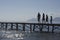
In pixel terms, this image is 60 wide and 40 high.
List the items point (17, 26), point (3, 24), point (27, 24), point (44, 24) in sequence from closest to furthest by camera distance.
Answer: point (44, 24) → point (27, 24) → point (17, 26) → point (3, 24)

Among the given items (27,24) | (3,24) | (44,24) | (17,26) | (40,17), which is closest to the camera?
(44,24)

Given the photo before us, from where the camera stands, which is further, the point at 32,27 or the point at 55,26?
the point at 32,27

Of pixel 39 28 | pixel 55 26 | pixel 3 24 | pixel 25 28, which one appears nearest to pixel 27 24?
pixel 25 28

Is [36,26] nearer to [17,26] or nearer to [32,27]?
[32,27]

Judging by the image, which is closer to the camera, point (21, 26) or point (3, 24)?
point (21, 26)

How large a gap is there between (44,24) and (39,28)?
152cm

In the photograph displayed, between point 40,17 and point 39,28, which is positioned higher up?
point 40,17

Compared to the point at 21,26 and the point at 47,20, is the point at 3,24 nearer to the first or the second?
the point at 21,26

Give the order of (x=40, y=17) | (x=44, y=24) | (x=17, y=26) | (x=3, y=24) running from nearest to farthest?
(x=44, y=24)
(x=40, y=17)
(x=17, y=26)
(x=3, y=24)

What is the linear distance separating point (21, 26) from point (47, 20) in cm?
557

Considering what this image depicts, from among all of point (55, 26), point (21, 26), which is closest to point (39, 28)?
point (55, 26)

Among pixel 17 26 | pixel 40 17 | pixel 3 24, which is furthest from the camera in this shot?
pixel 3 24

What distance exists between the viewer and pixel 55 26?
886 inches

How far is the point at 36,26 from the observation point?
23.7m
